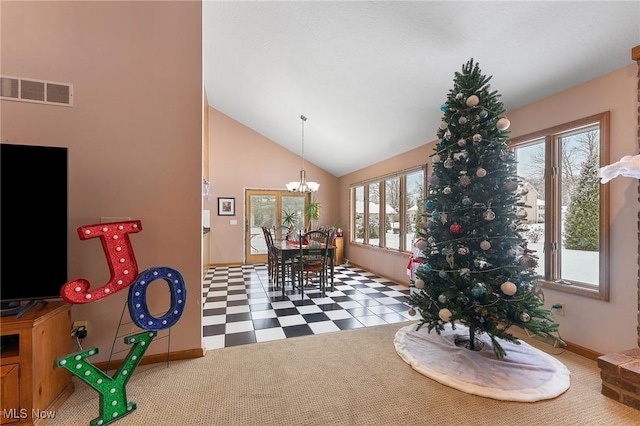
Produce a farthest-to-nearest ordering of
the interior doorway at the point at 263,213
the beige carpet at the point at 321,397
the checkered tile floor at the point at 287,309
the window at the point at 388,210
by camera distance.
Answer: the interior doorway at the point at 263,213
the window at the point at 388,210
the checkered tile floor at the point at 287,309
the beige carpet at the point at 321,397

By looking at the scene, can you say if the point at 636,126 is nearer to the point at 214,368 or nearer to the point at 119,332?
the point at 214,368

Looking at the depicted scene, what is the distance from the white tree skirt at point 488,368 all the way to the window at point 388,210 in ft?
7.94

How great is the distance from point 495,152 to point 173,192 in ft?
8.45

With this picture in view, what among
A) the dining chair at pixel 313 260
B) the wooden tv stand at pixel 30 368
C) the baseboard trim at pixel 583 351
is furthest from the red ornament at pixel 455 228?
the wooden tv stand at pixel 30 368

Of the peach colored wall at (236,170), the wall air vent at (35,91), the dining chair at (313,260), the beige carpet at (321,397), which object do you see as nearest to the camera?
the beige carpet at (321,397)

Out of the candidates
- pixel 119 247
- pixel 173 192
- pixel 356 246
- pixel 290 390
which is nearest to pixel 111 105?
pixel 173 192

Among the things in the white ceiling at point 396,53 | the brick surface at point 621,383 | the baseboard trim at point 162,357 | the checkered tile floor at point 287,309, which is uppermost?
the white ceiling at point 396,53

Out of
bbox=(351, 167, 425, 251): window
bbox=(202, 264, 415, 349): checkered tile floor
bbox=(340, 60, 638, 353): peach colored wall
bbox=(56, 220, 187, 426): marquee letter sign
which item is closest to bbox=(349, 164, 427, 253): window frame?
bbox=(351, 167, 425, 251): window

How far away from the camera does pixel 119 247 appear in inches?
68.2

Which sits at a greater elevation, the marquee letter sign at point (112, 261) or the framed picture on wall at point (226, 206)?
the framed picture on wall at point (226, 206)

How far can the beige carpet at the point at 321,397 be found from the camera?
1.54 meters

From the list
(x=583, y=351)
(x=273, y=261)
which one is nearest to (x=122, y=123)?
(x=273, y=261)

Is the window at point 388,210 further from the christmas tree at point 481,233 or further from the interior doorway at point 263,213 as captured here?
the christmas tree at point 481,233

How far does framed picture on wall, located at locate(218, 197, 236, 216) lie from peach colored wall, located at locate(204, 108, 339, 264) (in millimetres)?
75
